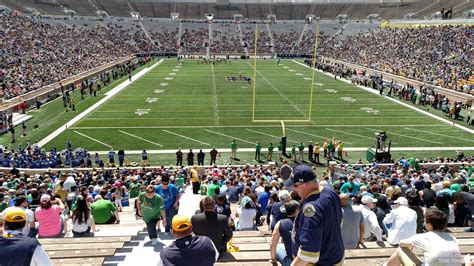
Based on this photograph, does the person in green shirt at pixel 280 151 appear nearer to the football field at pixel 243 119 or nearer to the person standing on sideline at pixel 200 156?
the football field at pixel 243 119

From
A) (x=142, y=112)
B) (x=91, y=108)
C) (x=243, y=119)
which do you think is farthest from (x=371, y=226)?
(x=91, y=108)

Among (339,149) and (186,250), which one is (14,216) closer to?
(186,250)

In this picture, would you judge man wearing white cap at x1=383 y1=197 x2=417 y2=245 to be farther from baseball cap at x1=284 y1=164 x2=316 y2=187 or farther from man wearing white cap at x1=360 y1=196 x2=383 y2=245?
baseball cap at x1=284 y1=164 x2=316 y2=187

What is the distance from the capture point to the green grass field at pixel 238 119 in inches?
874

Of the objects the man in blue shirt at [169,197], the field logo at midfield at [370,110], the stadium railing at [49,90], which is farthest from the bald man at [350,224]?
the stadium railing at [49,90]

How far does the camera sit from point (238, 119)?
87.5ft

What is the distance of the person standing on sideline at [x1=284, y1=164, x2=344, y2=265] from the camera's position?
329 centimetres

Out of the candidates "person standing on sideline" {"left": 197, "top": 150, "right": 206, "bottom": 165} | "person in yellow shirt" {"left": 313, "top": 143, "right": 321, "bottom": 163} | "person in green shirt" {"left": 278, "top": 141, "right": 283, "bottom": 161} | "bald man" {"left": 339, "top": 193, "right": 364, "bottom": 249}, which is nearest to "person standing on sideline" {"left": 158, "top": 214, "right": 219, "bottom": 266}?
"bald man" {"left": 339, "top": 193, "right": 364, "bottom": 249}

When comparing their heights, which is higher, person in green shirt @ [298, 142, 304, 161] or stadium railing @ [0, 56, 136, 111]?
stadium railing @ [0, 56, 136, 111]

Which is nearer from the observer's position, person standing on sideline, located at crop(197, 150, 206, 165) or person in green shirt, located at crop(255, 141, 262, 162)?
person standing on sideline, located at crop(197, 150, 206, 165)

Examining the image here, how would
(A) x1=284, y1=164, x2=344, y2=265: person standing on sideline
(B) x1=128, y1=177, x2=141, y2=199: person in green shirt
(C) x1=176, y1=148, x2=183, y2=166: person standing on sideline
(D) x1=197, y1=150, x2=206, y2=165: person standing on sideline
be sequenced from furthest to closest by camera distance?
(D) x1=197, y1=150, x2=206, y2=165: person standing on sideline
(C) x1=176, y1=148, x2=183, y2=166: person standing on sideline
(B) x1=128, y1=177, x2=141, y2=199: person in green shirt
(A) x1=284, y1=164, x2=344, y2=265: person standing on sideline

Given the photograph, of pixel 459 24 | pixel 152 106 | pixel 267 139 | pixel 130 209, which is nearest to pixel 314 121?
pixel 267 139

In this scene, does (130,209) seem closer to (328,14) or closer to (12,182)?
(12,182)

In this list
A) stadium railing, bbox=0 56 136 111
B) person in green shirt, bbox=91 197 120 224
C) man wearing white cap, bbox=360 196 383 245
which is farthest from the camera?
stadium railing, bbox=0 56 136 111
